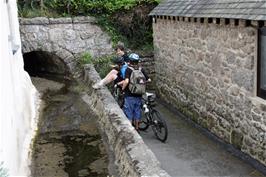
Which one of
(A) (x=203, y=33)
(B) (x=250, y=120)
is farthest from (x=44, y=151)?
(A) (x=203, y=33)

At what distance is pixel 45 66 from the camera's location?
16969 mm

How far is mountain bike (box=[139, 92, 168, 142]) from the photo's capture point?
355 inches

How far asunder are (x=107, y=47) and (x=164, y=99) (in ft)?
11.2

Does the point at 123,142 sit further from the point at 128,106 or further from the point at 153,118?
the point at 153,118

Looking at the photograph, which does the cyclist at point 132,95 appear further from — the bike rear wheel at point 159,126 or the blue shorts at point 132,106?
the bike rear wheel at point 159,126

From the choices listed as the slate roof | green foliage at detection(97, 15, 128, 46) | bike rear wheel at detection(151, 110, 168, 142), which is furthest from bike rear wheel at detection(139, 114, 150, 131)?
green foliage at detection(97, 15, 128, 46)

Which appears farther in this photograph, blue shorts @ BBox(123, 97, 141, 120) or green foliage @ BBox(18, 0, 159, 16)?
green foliage @ BBox(18, 0, 159, 16)

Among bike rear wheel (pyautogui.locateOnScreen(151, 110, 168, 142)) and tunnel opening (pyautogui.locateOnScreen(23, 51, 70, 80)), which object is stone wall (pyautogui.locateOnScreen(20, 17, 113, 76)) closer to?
tunnel opening (pyautogui.locateOnScreen(23, 51, 70, 80))

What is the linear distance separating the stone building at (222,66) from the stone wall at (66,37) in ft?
12.2

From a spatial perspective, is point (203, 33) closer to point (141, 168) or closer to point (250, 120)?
point (250, 120)

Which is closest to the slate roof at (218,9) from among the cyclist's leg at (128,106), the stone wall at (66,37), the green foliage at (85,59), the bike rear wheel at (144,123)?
the cyclist's leg at (128,106)

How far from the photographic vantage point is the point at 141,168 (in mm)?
5066

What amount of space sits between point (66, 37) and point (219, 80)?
304 inches

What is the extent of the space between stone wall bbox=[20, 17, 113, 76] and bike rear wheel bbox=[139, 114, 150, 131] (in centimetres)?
547
